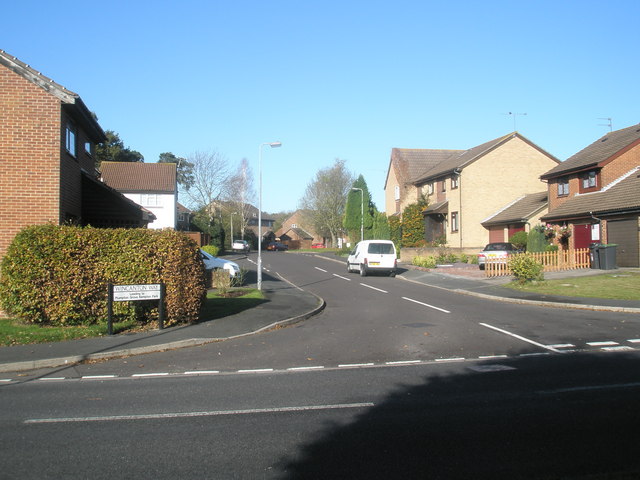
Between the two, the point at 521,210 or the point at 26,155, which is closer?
the point at 26,155

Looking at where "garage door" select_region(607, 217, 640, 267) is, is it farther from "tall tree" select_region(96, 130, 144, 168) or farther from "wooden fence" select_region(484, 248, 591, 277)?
"tall tree" select_region(96, 130, 144, 168)

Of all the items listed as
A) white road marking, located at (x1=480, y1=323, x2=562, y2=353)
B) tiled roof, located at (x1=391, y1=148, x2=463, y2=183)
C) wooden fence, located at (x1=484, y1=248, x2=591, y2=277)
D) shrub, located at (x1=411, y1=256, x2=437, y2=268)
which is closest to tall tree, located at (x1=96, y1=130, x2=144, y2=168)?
tiled roof, located at (x1=391, y1=148, x2=463, y2=183)

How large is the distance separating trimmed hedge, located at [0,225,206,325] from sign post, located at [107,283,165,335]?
14.3 inches

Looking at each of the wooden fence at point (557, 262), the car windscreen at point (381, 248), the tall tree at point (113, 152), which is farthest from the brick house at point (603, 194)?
the tall tree at point (113, 152)

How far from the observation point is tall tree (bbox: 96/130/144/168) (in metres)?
64.3

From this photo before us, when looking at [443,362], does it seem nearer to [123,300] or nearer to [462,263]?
[123,300]

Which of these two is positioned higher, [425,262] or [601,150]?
[601,150]

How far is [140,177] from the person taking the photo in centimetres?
5225

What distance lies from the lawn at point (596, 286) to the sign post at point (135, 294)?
13.1 meters

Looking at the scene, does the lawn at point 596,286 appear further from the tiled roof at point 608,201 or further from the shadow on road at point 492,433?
the shadow on road at point 492,433

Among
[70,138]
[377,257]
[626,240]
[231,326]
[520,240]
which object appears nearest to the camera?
[231,326]

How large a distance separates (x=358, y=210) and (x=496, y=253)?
1493 inches

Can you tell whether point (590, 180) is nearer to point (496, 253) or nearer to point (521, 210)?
point (496, 253)

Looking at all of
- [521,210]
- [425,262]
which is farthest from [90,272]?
[521,210]
